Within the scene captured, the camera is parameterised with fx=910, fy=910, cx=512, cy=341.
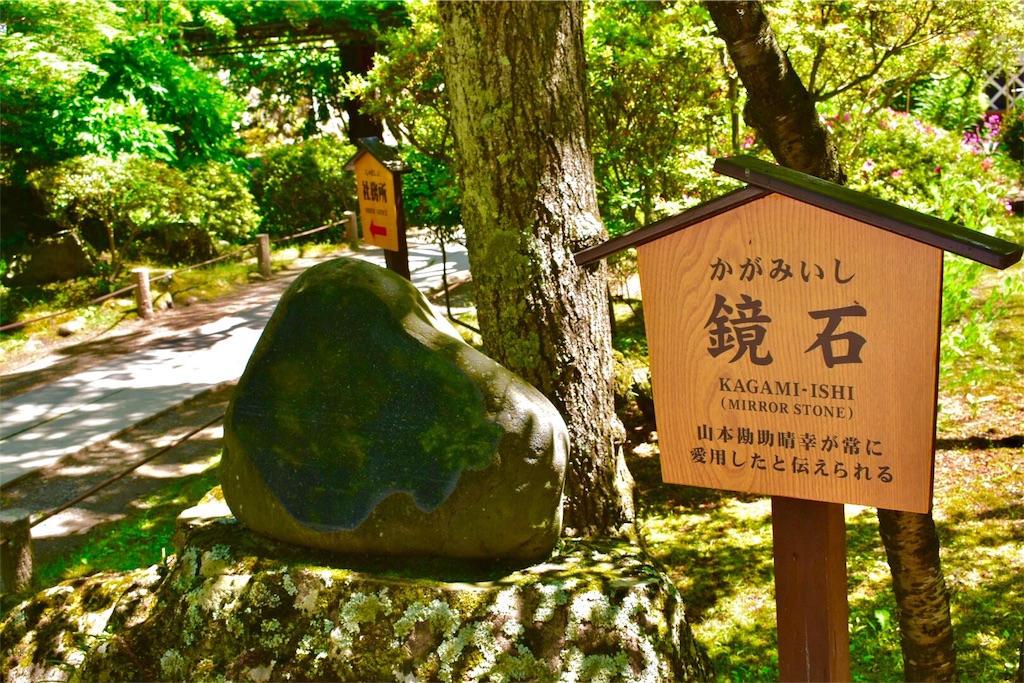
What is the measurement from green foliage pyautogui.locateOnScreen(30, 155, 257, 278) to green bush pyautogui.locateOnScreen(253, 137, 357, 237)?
237cm

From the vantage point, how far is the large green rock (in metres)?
3.15

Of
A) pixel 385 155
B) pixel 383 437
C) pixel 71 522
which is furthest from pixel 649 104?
pixel 71 522

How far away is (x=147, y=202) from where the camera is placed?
12773 mm

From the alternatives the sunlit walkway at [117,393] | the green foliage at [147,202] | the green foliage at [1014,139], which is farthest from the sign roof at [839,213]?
the green foliage at [1014,139]

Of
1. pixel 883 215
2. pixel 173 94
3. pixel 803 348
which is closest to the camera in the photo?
pixel 883 215

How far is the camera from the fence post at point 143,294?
40.2ft

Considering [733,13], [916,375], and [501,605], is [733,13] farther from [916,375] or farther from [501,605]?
[501,605]

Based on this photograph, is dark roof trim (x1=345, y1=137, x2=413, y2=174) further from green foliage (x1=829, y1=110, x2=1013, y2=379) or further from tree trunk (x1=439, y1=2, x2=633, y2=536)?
green foliage (x1=829, y1=110, x2=1013, y2=379)

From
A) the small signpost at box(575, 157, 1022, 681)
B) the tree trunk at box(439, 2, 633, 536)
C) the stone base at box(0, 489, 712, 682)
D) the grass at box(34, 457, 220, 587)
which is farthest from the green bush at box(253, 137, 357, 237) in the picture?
the small signpost at box(575, 157, 1022, 681)

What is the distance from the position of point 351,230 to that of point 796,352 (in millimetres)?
14642

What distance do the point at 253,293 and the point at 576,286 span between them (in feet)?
33.9

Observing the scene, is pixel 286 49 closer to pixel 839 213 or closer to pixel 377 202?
pixel 377 202

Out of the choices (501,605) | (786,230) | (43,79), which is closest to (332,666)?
(501,605)

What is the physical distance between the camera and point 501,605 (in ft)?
10.0
